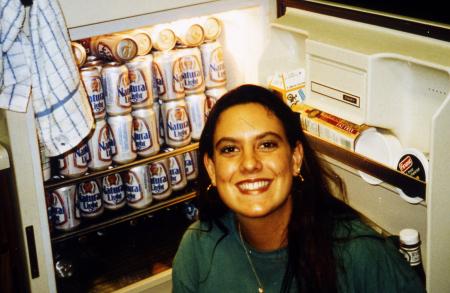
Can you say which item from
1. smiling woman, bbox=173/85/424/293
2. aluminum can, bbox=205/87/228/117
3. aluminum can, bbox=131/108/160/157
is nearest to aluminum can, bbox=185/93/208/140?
aluminum can, bbox=205/87/228/117

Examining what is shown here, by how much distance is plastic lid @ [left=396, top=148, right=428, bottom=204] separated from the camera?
1424 mm

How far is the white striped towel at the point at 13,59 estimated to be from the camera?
142 cm

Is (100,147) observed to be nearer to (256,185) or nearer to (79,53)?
(79,53)

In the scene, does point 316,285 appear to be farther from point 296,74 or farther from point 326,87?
point 296,74

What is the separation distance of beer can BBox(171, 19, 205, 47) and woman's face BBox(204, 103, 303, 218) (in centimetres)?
69

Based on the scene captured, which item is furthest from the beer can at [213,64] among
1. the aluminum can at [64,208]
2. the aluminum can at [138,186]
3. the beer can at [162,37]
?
the aluminum can at [64,208]

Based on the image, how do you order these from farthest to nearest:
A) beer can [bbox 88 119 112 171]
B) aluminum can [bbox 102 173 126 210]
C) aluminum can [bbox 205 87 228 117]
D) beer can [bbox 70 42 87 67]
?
aluminum can [bbox 205 87 228 117] < aluminum can [bbox 102 173 126 210] < beer can [bbox 88 119 112 171] < beer can [bbox 70 42 87 67]

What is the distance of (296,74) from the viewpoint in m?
1.91

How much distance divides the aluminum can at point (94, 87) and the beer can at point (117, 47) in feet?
0.27

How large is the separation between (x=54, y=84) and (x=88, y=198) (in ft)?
1.91

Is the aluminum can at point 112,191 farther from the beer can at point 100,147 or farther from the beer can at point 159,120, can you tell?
the beer can at point 159,120

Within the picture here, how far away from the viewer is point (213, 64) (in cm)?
207

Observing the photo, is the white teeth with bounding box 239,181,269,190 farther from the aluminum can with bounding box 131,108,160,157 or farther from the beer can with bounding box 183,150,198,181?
A: the beer can with bounding box 183,150,198,181

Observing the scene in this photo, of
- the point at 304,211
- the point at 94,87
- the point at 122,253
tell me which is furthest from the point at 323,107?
the point at 122,253
